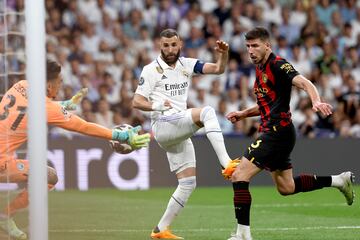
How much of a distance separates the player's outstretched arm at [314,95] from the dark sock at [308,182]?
1.56m

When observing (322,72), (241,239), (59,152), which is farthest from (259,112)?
(322,72)

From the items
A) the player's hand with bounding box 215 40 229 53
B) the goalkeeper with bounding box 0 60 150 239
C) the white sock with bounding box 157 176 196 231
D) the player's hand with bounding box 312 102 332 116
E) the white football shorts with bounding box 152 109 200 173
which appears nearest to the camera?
the player's hand with bounding box 312 102 332 116

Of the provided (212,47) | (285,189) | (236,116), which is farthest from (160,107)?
(212,47)

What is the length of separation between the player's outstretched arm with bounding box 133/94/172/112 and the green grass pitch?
4.48ft

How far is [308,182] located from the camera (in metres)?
9.38

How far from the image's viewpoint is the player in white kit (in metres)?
9.31

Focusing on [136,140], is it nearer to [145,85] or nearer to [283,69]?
[145,85]

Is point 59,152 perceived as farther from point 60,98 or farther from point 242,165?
point 242,165

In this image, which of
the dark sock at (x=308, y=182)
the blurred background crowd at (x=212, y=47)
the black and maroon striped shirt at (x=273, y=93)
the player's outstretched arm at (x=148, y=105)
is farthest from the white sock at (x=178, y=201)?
the blurred background crowd at (x=212, y=47)

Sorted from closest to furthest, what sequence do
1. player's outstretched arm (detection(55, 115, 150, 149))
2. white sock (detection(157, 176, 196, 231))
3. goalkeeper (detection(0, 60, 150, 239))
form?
1. goalkeeper (detection(0, 60, 150, 239))
2. player's outstretched arm (detection(55, 115, 150, 149))
3. white sock (detection(157, 176, 196, 231))

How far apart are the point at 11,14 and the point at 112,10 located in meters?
12.7

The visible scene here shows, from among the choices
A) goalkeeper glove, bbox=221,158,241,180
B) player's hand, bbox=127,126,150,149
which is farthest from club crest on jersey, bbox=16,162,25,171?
goalkeeper glove, bbox=221,158,241,180

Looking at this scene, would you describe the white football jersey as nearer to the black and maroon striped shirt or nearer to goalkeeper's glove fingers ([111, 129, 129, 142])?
the black and maroon striped shirt

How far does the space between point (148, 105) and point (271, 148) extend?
1.39 m
